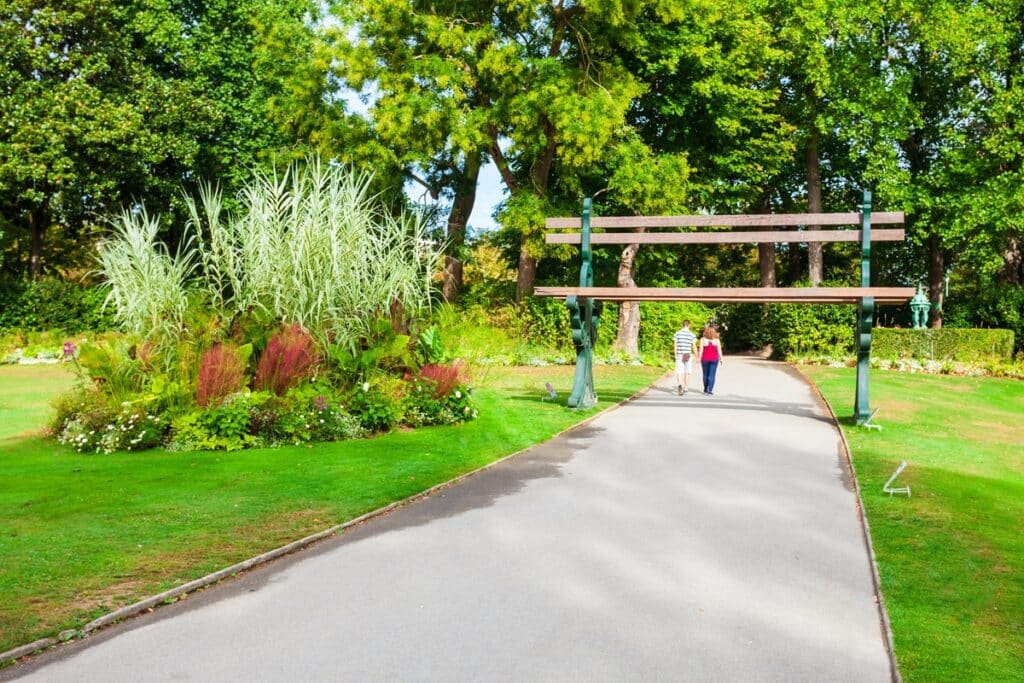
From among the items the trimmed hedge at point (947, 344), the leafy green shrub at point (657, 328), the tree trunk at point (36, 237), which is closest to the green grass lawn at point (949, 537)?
the trimmed hedge at point (947, 344)

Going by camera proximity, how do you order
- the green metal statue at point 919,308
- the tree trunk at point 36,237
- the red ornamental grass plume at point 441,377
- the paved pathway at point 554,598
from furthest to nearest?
1. the tree trunk at point 36,237
2. the green metal statue at point 919,308
3. the red ornamental grass plume at point 441,377
4. the paved pathway at point 554,598

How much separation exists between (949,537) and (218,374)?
719cm

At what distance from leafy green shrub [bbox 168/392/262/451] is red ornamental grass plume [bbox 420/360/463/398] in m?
2.44

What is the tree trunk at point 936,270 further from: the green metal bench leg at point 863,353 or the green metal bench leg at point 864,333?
the green metal bench leg at point 863,353

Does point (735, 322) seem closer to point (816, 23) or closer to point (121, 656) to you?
point (816, 23)

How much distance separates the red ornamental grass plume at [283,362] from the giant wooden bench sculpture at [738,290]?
368cm

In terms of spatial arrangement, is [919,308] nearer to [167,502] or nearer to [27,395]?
[27,395]

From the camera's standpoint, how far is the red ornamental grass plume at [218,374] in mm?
10375

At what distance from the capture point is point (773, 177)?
1505 inches

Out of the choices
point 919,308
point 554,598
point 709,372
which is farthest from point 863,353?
Answer: point 919,308

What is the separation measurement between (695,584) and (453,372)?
22.4 ft

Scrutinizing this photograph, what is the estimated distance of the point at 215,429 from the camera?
10.3 meters

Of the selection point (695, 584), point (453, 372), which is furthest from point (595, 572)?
point (453, 372)

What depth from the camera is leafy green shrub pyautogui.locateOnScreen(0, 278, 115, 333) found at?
29.3 metres
